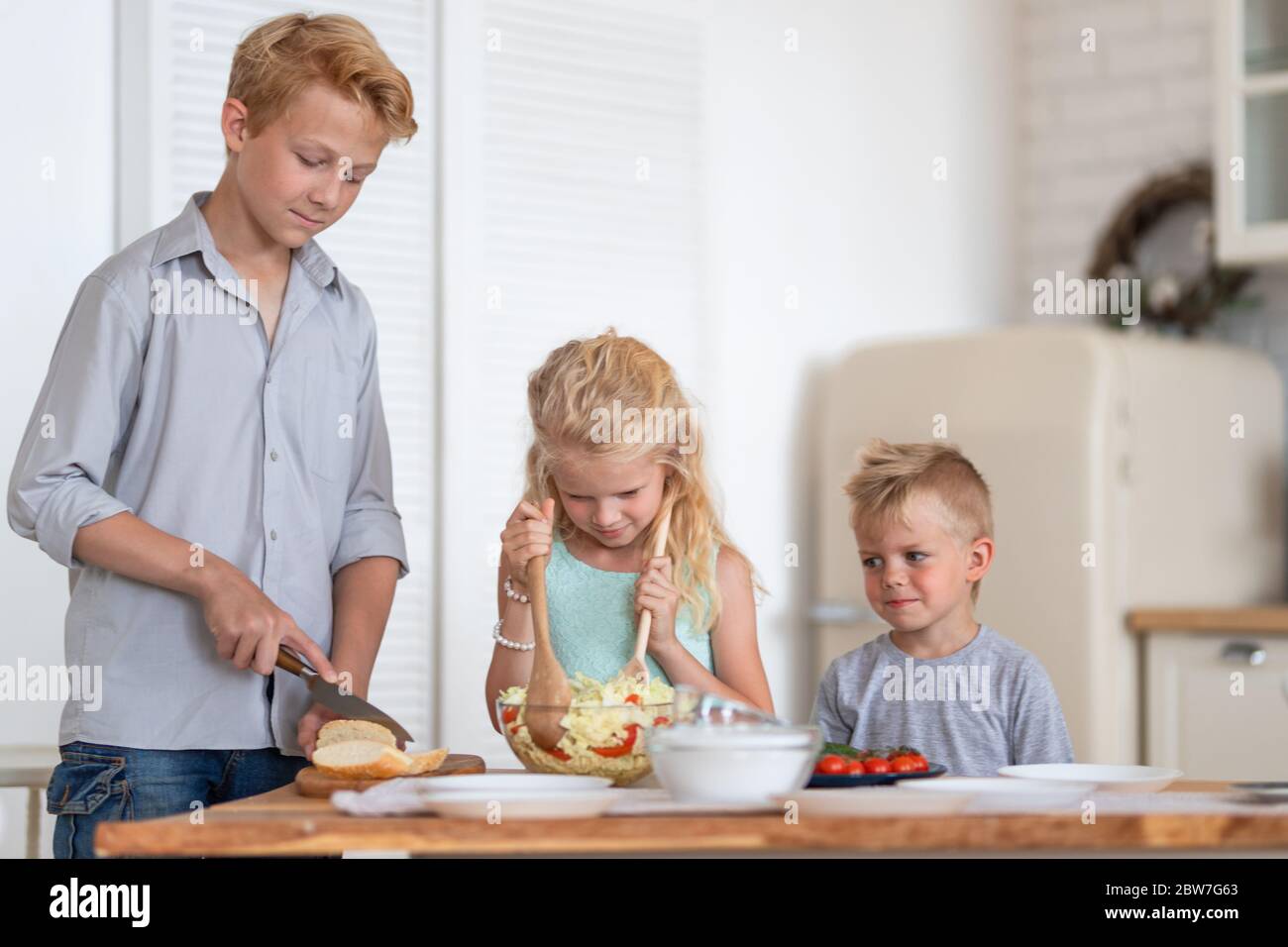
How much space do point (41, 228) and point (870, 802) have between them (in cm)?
197

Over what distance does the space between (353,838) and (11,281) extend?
1.79 meters

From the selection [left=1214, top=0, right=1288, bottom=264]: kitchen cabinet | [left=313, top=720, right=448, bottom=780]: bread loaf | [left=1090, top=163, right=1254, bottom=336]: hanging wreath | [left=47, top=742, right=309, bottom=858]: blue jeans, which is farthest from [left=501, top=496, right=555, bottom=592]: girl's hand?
[left=1090, top=163, right=1254, bottom=336]: hanging wreath

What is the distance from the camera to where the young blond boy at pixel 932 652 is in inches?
73.4

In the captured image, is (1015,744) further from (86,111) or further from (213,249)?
(86,111)

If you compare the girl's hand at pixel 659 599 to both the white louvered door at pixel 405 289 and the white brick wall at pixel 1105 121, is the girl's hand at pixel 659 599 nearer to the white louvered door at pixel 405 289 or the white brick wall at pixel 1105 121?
the white louvered door at pixel 405 289

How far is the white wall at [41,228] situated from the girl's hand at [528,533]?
1229 mm

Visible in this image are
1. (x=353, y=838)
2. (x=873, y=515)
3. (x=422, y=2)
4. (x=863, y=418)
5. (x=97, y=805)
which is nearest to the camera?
(x=353, y=838)

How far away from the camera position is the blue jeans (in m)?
1.67

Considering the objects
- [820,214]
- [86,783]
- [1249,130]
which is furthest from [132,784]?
[1249,130]

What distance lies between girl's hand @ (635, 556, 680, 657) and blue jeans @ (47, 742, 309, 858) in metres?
0.48

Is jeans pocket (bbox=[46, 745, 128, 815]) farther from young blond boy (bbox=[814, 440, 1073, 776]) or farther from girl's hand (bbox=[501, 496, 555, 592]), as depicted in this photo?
young blond boy (bbox=[814, 440, 1073, 776])

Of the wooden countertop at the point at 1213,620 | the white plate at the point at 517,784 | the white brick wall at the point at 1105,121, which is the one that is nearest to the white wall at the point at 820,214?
the white brick wall at the point at 1105,121
